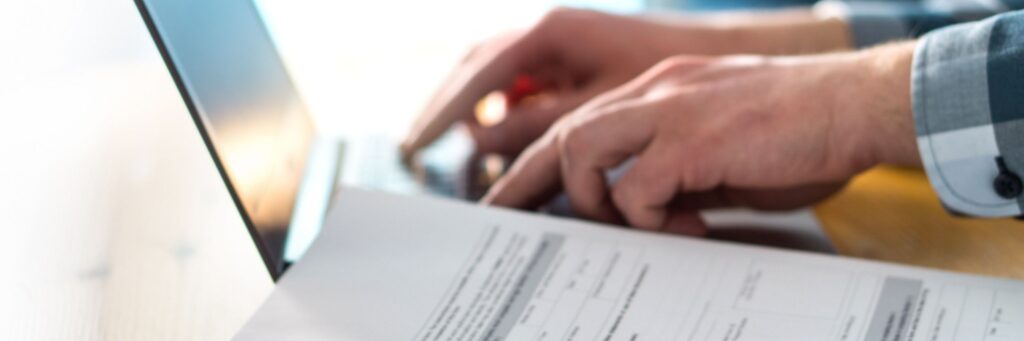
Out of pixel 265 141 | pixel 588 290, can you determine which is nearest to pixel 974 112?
pixel 588 290

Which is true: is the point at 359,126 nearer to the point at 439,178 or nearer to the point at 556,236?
the point at 439,178

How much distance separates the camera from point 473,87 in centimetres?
95

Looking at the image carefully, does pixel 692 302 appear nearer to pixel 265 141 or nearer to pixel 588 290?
pixel 588 290

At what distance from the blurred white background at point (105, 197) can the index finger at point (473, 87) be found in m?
0.28

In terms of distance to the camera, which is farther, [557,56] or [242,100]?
[557,56]

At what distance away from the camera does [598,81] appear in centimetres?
96

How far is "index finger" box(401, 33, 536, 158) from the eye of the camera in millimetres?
953

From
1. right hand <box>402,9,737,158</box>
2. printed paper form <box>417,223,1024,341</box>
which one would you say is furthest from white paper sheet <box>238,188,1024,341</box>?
right hand <box>402,9,737,158</box>

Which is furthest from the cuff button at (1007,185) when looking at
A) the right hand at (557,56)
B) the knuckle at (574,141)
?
the right hand at (557,56)

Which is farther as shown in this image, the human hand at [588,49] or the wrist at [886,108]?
the human hand at [588,49]

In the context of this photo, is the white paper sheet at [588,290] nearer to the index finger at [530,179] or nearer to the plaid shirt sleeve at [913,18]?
the index finger at [530,179]

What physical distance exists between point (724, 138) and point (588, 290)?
16 centimetres

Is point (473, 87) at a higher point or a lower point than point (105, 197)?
lower

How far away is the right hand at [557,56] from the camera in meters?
0.94
